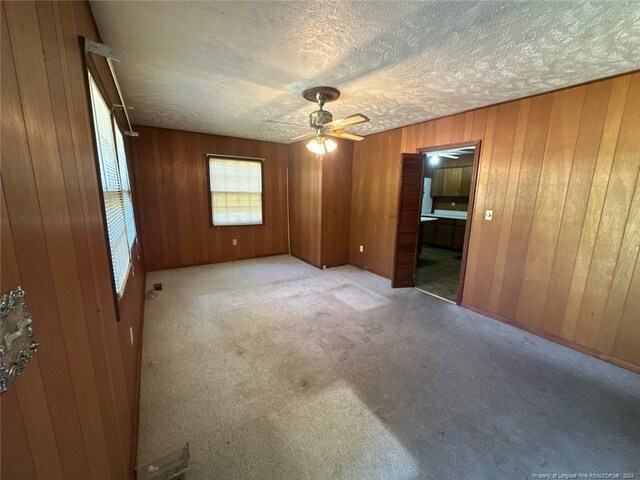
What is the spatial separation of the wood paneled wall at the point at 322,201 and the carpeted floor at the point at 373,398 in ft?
6.20

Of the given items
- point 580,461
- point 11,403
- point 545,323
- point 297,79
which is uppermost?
point 297,79

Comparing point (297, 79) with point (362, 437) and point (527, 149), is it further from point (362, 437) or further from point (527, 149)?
point (362, 437)

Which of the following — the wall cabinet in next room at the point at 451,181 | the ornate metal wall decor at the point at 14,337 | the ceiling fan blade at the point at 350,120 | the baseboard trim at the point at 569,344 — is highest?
the ceiling fan blade at the point at 350,120

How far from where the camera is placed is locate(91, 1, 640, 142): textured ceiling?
1.42 metres

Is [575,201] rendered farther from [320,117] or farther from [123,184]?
[123,184]

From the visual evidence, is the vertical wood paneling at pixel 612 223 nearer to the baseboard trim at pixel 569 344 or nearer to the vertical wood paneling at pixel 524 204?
the baseboard trim at pixel 569 344

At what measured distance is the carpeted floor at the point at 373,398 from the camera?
1.40m

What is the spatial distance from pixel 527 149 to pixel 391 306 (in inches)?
86.9

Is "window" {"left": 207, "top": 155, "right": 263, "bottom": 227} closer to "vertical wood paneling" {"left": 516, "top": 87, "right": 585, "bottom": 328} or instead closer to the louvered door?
the louvered door

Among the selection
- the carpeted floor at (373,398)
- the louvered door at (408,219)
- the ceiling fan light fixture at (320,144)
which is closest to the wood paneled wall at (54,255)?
the carpeted floor at (373,398)

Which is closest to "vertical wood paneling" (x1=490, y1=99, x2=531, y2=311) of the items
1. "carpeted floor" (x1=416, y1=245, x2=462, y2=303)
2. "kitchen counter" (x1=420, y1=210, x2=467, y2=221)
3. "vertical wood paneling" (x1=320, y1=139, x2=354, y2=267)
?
"carpeted floor" (x1=416, y1=245, x2=462, y2=303)

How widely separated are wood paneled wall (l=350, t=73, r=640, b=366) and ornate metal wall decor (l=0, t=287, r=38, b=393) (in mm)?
3464

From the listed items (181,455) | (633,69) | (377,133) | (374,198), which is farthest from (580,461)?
(377,133)

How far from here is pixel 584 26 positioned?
58.8 inches
